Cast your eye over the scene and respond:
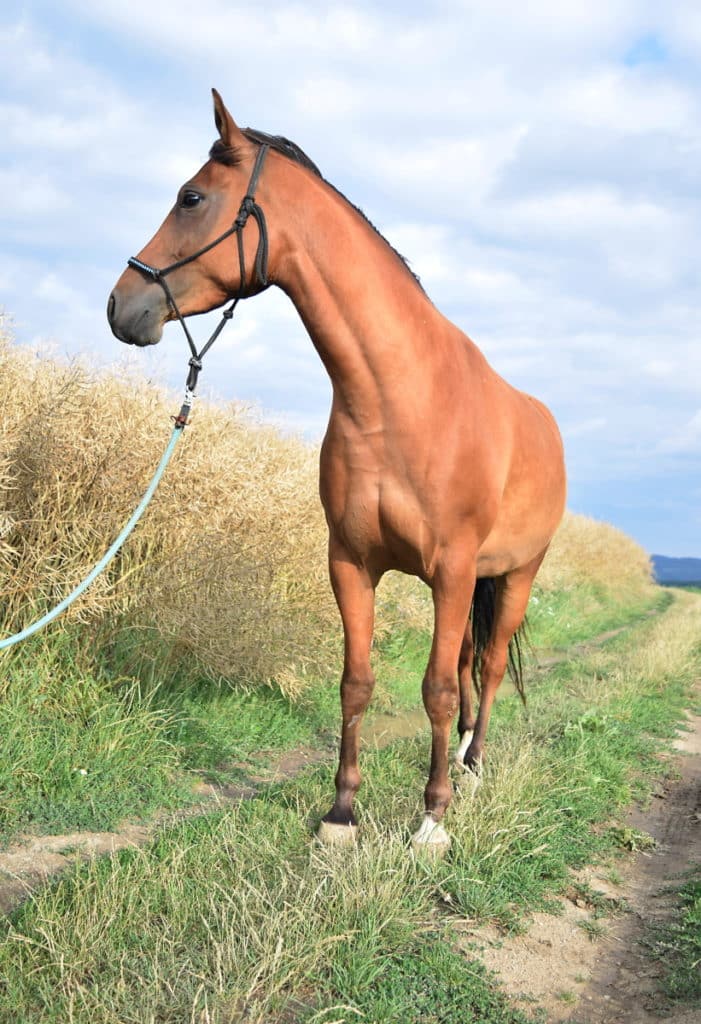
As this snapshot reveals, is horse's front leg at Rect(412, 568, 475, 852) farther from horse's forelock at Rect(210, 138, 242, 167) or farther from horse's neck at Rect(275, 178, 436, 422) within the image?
horse's forelock at Rect(210, 138, 242, 167)

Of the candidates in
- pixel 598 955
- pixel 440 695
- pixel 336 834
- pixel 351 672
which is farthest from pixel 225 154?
pixel 598 955

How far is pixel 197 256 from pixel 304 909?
2.43 m

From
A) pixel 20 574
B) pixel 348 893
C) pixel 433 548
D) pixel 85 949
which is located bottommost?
pixel 85 949

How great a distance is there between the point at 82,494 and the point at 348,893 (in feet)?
10.6

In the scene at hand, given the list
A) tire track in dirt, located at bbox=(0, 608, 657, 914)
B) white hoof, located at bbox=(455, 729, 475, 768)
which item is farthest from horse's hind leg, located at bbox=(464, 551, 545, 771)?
tire track in dirt, located at bbox=(0, 608, 657, 914)

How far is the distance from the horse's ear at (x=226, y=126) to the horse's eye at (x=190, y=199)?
23cm

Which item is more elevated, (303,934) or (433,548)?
(433,548)

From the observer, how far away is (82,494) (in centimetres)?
530

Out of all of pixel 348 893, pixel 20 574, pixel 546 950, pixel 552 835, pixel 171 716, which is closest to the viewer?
pixel 348 893

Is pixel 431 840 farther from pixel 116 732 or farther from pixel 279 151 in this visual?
pixel 279 151

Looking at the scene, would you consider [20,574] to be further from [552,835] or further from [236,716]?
[552,835]

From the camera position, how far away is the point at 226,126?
324 centimetres

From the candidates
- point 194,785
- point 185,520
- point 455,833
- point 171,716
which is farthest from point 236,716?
point 455,833

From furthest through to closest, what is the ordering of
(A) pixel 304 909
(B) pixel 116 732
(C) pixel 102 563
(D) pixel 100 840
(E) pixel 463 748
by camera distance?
(E) pixel 463 748
(B) pixel 116 732
(D) pixel 100 840
(C) pixel 102 563
(A) pixel 304 909
